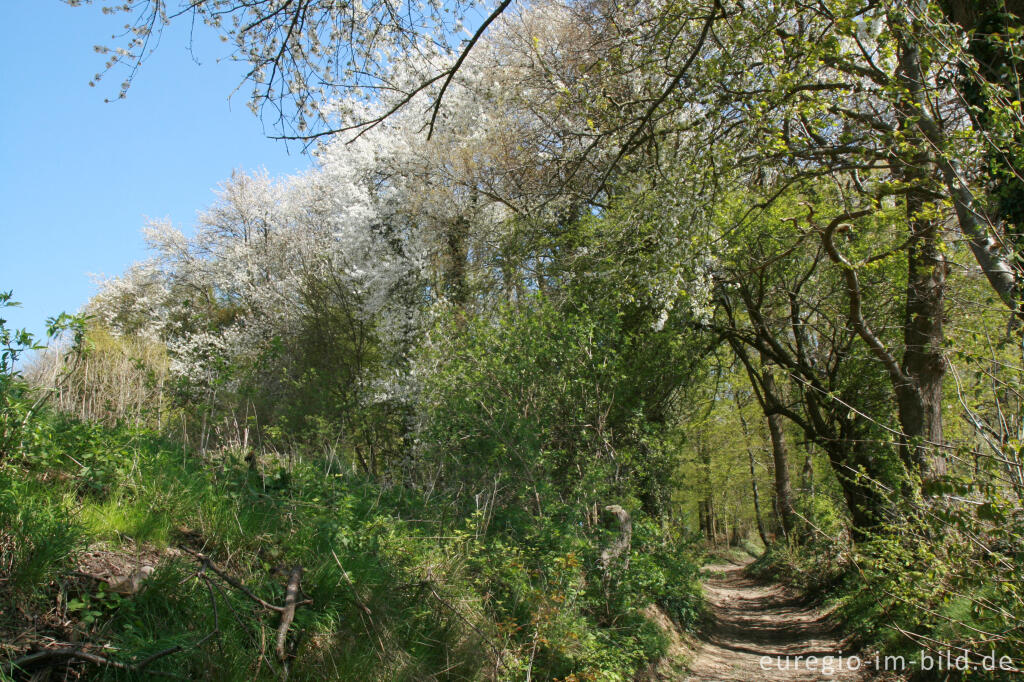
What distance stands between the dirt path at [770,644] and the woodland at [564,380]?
37 centimetres

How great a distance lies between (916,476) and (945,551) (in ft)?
3.12

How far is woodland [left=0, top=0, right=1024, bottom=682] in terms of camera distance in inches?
147

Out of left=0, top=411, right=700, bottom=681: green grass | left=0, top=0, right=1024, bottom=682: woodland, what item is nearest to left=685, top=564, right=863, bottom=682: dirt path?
left=0, top=0, right=1024, bottom=682: woodland

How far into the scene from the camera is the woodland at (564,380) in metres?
3.75

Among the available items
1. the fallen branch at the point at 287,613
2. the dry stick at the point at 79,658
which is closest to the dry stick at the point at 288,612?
the fallen branch at the point at 287,613

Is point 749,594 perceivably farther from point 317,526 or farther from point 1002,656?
point 317,526

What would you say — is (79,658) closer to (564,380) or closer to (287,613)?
(287,613)

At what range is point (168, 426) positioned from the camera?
6328mm

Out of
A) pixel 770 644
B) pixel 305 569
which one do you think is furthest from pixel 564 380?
pixel 770 644

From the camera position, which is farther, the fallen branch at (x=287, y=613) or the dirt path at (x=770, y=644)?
the dirt path at (x=770, y=644)

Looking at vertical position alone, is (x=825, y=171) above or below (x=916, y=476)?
above

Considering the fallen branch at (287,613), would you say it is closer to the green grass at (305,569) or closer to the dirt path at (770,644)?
the green grass at (305,569)

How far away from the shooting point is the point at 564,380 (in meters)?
8.51

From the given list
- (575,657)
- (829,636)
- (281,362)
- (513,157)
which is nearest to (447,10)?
(575,657)
